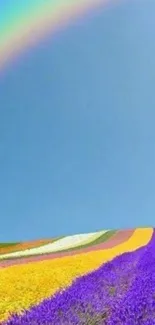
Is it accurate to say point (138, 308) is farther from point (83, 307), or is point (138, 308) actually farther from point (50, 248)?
point (50, 248)

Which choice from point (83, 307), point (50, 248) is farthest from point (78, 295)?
point (50, 248)

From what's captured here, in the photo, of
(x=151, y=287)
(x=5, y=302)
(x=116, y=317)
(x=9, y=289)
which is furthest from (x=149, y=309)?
(x=9, y=289)

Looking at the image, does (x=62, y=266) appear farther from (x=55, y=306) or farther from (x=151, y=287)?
(x=55, y=306)

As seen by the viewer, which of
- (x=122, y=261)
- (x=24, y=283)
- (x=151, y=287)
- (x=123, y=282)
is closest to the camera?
(x=151, y=287)

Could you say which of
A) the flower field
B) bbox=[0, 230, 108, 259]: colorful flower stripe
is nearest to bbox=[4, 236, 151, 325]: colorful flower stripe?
the flower field

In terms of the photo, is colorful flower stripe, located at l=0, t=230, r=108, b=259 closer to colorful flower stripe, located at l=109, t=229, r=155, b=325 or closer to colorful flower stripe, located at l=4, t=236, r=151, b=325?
colorful flower stripe, located at l=4, t=236, r=151, b=325

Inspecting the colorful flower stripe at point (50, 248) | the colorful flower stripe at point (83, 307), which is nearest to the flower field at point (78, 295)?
the colorful flower stripe at point (83, 307)

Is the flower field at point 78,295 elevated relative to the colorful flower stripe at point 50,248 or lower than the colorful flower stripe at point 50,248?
lower

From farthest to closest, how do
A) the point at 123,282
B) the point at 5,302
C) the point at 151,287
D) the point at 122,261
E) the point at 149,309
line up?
the point at 122,261 → the point at 123,282 → the point at 5,302 → the point at 151,287 → the point at 149,309

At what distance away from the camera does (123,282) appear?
1073cm

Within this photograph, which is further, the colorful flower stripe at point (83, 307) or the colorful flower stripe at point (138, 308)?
the colorful flower stripe at point (83, 307)

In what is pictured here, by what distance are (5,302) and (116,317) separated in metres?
4.53

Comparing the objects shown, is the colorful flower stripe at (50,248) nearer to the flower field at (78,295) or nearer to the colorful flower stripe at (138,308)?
the flower field at (78,295)

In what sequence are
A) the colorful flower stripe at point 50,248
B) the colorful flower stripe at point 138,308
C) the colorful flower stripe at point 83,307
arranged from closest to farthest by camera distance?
the colorful flower stripe at point 138,308 → the colorful flower stripe at point 83,307 → the colorful flower stripe at point 50,248
